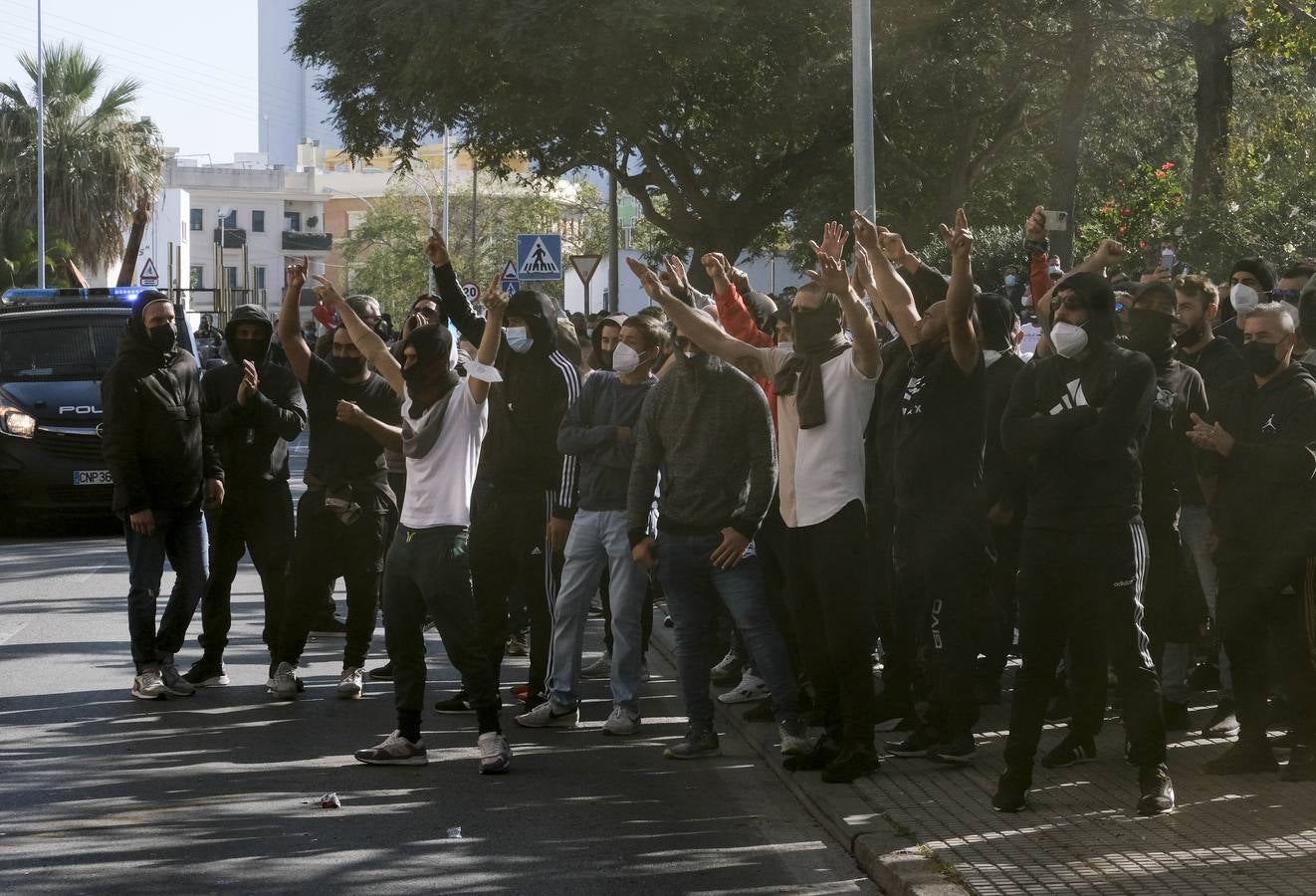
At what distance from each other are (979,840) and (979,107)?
26.0 metres

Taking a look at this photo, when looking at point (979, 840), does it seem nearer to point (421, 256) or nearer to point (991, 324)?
point (991, 324)

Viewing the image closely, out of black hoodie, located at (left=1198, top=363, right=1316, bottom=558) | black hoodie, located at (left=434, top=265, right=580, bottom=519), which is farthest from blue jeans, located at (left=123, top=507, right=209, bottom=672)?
black hoodie, located at (left=1198, top=363, right=1316, bottom=558)

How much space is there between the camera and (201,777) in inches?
308

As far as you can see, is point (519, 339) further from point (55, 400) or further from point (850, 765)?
point (55, 400)

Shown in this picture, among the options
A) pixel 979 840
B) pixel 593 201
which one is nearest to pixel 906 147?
pixel 979 840

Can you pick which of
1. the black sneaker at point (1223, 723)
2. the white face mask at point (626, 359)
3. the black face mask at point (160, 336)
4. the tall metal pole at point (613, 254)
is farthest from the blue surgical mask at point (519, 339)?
the tall metal pole at point (613, 254)

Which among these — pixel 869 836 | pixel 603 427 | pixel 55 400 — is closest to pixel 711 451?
pixel 603 427

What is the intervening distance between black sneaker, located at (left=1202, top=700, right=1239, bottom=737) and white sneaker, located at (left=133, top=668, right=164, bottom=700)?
16.5 ft

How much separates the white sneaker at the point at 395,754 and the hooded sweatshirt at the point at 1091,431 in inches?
112

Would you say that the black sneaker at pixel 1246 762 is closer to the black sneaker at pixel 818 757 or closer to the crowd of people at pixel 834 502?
the crowd of people at pixel 834 502

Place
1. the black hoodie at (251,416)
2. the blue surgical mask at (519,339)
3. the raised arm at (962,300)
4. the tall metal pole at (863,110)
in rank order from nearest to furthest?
the raised arm at (962,300)
the blue surgical mask at (519,339)
the black hoodie at (251,416)
the tall metal pole at (863,110)

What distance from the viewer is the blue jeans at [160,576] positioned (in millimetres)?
9734

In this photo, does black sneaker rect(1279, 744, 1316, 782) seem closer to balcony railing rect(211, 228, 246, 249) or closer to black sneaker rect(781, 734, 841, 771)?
black sneaker rect(781, 734, 841, 771)

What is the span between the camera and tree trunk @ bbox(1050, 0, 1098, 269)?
72.0 ft
